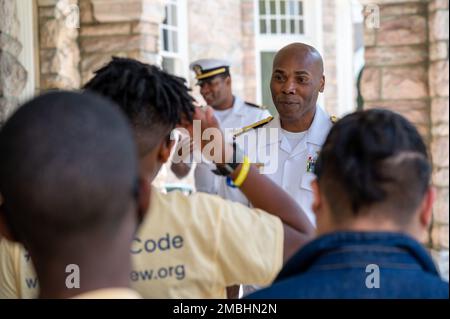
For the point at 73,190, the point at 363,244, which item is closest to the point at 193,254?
the point at 363,244

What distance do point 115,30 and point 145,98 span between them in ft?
16.4

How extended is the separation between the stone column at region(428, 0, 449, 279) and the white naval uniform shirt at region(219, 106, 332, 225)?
146 inches

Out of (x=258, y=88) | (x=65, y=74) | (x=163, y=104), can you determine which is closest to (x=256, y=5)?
(x=258, y=88)

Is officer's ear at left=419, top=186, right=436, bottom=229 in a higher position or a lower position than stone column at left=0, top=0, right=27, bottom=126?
lower

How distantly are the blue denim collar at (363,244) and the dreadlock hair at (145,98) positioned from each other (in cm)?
66

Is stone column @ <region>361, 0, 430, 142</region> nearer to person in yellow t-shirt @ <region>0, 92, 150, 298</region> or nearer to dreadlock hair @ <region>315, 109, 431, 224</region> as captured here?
dreadlock hair @ <region>315, 109, 431, 224</region>

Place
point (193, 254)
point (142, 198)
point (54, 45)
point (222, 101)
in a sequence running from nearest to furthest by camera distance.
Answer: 1. point (142, 198)
2. point (193, 254)
3. point (222, 101)
4. point (54, 45)

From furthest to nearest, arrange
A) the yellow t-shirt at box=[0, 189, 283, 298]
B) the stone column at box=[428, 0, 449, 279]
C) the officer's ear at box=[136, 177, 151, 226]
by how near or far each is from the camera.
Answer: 1. the stone column at box=[428, 0, 449, 279]
2. the yellow t-shirt at box=[0, 189, 283, 298]
3. the officer's ear at box=[136, 177, 151, 226]

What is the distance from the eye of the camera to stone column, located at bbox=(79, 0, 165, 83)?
686 cm

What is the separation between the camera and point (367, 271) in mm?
1520

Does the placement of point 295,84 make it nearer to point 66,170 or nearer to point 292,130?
point 292,130

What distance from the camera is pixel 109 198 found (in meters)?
1.31

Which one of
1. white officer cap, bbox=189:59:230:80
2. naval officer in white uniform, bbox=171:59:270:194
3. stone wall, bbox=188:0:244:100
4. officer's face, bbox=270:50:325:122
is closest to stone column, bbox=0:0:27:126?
naval officer in white uniform, bbox=171:59:270:194
